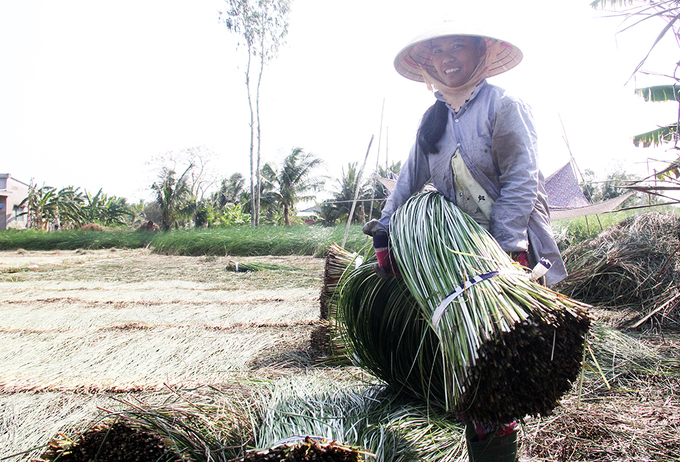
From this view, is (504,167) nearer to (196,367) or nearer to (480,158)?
(480,158)

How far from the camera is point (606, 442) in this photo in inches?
59.9

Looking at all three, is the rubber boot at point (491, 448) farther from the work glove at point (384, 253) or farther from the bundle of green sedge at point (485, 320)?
the work glove at point (384, 253)

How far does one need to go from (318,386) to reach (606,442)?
42.3 inches

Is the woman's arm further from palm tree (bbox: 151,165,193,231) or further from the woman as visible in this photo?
palm tree (bbox: 151,165,193,231)

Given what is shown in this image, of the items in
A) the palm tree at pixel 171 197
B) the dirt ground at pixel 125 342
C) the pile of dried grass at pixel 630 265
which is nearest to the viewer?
the dirt ground at pixel 125 342

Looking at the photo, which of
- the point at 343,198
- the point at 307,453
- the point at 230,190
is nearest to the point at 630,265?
the point at 307,453

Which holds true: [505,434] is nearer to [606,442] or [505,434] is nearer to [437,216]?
[606,442]

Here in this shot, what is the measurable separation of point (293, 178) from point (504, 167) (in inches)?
990

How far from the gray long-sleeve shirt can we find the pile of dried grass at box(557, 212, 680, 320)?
8.31 feet

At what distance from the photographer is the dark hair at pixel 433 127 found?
5.40 feet

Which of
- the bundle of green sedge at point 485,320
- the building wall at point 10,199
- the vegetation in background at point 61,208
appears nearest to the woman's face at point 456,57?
the bundle of green sedge at point 485,320

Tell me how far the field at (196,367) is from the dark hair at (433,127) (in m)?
1.03

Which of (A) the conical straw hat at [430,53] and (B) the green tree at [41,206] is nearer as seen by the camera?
(A) the conical straw hat at [430,53]

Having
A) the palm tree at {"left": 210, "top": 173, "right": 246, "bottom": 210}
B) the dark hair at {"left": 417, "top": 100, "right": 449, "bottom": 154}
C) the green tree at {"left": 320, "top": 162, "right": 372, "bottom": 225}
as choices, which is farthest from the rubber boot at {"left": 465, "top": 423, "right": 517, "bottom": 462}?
the palm tree at {"left": 210, "top": 173, "right": 246, "bottom": 210}
